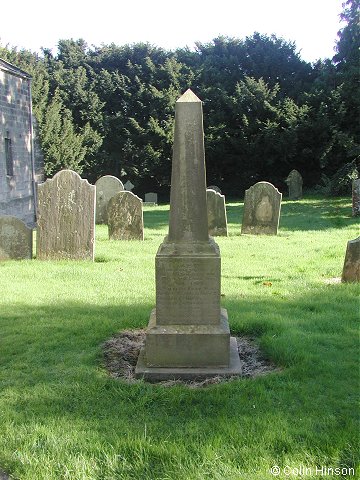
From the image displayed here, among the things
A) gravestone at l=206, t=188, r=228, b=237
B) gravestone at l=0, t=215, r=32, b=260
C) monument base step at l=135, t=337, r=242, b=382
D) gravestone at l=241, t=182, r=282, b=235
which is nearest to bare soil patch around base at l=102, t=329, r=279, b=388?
monument base step at l=135, t=337, r=242, b=382

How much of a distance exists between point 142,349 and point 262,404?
1510 mm

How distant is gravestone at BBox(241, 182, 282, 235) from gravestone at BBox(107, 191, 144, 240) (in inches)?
115

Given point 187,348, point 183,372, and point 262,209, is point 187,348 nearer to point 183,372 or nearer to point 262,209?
point 183,372

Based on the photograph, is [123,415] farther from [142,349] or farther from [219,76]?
[219,76]

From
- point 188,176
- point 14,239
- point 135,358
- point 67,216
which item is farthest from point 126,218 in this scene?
point 188,176

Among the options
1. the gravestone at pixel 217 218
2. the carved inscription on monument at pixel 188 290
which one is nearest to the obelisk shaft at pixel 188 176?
the carved inscription on monument at pixel 188 290

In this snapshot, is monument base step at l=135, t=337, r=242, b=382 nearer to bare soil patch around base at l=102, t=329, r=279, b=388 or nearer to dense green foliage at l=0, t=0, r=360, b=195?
bare soil patch around base at l=102, t=329, r=279, b=388

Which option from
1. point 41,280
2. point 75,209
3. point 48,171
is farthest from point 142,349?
point 48,171

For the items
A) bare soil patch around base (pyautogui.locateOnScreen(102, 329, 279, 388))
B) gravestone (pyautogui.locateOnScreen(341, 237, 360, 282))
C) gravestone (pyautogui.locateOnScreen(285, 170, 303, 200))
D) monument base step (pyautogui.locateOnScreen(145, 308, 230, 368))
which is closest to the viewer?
bare soil patch around base (pyautogui.locateOnScreen(102, 329, 279, 388))

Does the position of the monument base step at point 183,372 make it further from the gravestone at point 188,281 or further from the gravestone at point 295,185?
the gravestone at point 295,185

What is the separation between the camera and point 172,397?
3.74m

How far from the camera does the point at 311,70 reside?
30.3 meters

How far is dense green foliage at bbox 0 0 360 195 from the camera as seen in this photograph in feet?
89.1

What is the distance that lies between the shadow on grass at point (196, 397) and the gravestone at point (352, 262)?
1.65 metres
